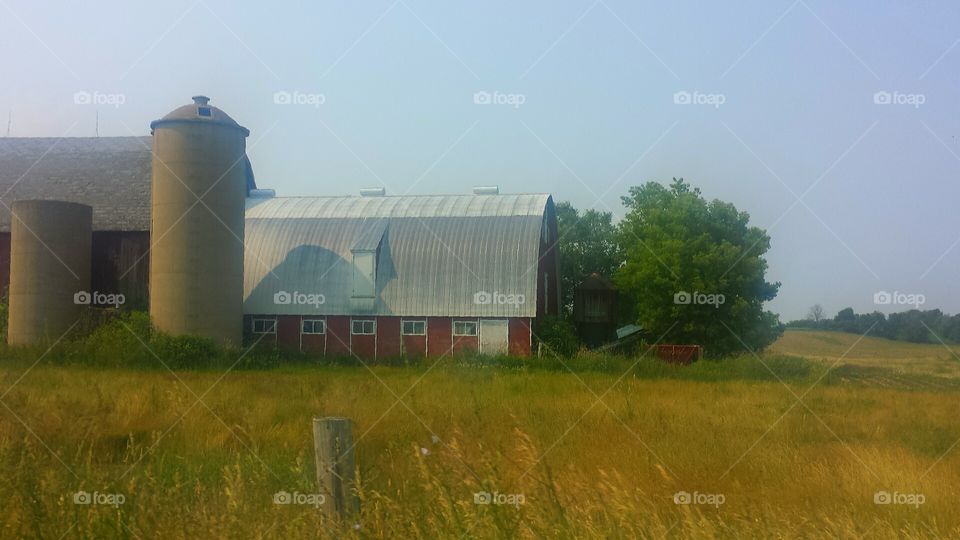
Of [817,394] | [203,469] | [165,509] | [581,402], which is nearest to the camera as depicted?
[165,509]

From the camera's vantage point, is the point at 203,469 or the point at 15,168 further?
the point at 15,168

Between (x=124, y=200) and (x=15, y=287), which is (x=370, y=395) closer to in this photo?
(x=15, y=287)

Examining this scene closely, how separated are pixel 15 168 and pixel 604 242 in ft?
120

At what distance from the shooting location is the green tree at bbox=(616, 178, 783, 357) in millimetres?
41094

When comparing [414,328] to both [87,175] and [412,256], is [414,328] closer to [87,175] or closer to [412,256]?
[412,256]

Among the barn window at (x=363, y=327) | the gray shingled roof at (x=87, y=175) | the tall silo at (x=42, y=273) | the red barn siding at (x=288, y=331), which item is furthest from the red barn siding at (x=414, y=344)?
the tall silo at (x=42, y=273)

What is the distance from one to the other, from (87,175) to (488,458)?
119ft

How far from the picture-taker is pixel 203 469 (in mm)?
8703

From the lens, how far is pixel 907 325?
35656 mm

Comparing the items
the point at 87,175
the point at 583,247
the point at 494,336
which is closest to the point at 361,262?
the point at 494,336

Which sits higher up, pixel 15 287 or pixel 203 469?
pixel 15 287

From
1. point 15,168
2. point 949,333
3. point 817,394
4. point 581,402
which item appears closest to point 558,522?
point 581,402

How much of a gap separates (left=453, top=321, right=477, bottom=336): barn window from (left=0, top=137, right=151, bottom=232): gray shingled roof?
41.7 ft

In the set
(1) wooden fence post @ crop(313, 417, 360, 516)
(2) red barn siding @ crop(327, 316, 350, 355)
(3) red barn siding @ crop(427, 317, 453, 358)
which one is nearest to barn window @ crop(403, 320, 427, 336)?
(3) red barn siding @ crop(427, 317, 453, 358)
